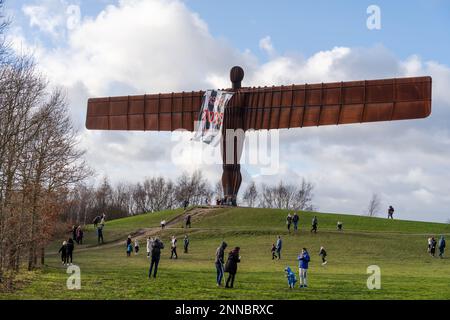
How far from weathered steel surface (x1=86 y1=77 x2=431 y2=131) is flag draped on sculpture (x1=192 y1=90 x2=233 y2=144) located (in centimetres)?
62

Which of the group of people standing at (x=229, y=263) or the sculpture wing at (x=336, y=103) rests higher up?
the sculpture wing at (x=336, y=103)

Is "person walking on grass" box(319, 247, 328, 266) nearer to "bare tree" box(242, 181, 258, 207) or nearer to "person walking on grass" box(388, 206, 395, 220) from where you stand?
"person walking on grass" box(388, 206, 395, 220)

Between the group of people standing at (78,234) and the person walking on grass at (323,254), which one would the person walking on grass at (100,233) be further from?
the person walking on grass at (323,254)

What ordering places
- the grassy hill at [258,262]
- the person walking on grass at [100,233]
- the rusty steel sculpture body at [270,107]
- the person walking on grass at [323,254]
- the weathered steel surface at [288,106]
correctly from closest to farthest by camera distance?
the grassy hill at [258,262], the person walking on grass at [323,254], the weathered steel surface at [288,106], the rusty steel sculpture body at [270,107], the person walking on grass at [100,233]

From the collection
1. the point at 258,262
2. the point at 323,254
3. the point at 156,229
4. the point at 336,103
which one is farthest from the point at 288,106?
the point at 258,262

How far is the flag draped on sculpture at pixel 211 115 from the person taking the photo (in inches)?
1820

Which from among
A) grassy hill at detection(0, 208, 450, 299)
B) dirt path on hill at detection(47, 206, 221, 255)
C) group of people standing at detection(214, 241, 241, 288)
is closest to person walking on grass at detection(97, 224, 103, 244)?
dirt path on hill at detection(47, 206, 221, 255)

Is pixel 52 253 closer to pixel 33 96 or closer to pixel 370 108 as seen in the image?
pixel 33 96

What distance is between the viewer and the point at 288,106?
44.6 meters

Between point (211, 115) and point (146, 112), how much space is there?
5.77 meters

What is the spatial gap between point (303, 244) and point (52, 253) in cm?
1992

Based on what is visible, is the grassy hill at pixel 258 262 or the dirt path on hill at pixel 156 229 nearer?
the grassy hill at pixel 258 262

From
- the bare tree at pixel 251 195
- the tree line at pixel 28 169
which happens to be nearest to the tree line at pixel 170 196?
the bare tree at pixel 251 195

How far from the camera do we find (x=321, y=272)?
86.4 feet
